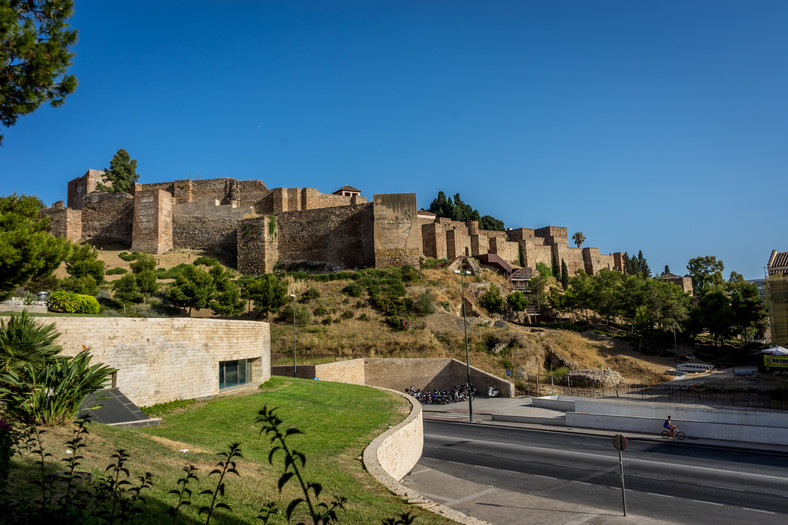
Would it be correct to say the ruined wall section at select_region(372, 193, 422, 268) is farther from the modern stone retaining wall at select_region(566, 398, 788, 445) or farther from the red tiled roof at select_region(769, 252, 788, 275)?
the red tiled roof at select_region(769, 252, 788, 275)

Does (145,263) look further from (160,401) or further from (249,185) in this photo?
(160,401)

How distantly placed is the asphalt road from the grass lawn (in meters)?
2.58


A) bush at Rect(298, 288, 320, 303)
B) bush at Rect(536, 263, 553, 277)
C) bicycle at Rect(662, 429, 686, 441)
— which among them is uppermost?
bush at Rect(536, 263, 553, 277)

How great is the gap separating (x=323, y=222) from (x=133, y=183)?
935 inches

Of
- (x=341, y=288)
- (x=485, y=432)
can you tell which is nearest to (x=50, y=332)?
(x=485, y=432)

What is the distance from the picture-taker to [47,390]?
9.06 meters

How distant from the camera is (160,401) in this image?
1402 cm

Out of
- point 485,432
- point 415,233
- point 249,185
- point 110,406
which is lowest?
point 485,432

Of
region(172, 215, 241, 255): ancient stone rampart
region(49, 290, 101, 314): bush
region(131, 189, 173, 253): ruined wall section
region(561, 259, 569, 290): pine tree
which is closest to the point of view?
region(49, 290, 101, 314): bush

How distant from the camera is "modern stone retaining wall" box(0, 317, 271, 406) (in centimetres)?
1239

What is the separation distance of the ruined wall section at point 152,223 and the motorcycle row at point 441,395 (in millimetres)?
28276

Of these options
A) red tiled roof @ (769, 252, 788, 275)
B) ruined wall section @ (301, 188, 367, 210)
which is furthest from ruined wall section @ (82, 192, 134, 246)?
red tiled roof @ (769, 252, 788, 275)

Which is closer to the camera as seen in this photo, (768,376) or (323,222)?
(768,376)

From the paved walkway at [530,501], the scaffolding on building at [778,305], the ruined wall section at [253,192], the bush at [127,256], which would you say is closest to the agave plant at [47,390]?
the paved walkway at [530,501]
